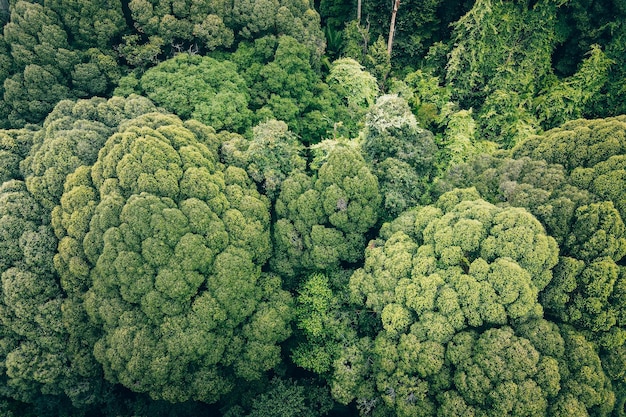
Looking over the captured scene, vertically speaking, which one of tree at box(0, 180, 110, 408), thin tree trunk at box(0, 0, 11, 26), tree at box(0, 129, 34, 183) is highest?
thin tree trunk at box(0, 0, 11, 26)

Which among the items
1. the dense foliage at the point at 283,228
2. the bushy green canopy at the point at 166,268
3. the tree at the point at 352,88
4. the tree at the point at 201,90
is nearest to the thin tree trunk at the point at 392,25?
the tree at the point at 352,88

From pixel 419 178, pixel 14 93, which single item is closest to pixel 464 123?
pixel 419 178

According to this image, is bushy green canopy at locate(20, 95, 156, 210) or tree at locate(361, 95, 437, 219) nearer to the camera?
bushy green canopy at locate(20, 95, 156, 210)

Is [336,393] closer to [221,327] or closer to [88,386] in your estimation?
[221,327]

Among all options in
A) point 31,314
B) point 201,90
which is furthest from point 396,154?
point 31,314

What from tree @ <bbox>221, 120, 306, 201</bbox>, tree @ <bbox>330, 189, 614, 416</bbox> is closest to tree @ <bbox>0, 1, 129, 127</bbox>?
tree @ <bbox>221, 120, 306, 201</bbox>

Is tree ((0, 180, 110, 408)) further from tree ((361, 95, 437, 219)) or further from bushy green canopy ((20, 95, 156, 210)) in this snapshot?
tree ((361, 95, 437, 219))

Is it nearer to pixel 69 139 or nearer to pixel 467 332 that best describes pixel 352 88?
pixel 69 139
